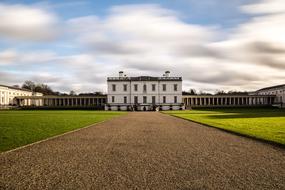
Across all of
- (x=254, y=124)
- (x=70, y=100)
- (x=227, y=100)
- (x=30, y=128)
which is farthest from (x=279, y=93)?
(x=30, y=128)

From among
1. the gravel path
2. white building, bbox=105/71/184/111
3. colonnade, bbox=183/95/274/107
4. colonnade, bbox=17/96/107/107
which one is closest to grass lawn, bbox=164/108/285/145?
the gravel path

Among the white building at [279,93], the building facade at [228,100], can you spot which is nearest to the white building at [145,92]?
the building facade at [228,100]

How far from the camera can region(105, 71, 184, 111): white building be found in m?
78.9

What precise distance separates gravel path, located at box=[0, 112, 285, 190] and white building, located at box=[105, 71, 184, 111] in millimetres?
67846

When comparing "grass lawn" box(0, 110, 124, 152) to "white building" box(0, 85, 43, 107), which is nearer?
"grass lawn" box(0, 110, 124, 152)

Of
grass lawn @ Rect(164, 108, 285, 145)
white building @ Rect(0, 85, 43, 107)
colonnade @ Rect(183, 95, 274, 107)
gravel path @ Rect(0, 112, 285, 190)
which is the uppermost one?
white building @ Rect(0, 85, 43, 107)

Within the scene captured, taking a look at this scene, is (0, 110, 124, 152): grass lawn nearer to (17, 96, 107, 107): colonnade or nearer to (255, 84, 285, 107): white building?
(17, 96, 107, 107): colonnade

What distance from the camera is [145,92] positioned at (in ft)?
259

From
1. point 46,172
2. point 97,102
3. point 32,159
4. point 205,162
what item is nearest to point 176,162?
point 205,162

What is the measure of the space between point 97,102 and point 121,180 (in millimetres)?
88678

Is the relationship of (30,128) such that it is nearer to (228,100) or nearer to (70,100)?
(70,100)

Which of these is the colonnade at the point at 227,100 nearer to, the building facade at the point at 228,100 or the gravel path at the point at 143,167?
the building facade at the point at 228,100

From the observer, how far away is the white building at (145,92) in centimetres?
7888

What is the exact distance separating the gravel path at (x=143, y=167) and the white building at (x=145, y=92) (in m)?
67.8
